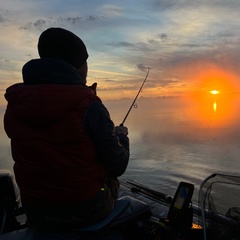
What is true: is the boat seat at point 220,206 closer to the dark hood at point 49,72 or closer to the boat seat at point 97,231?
the boat seat at point 97,231

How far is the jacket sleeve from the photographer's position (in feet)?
7.62

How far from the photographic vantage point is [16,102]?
237cm

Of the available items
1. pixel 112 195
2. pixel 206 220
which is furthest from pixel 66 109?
pixel 206 220

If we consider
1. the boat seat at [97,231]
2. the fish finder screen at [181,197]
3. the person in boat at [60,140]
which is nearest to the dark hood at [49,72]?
the person in boat at [60,140]

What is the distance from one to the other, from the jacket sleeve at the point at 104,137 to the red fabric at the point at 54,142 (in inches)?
1.9

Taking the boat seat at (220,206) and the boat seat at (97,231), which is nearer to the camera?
the boat seat at (97,231)

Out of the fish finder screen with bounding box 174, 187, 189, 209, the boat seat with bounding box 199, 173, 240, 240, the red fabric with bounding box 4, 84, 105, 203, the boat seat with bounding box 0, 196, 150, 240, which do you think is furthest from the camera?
the fish finder screen with bounding box 174, 187, 189, 209

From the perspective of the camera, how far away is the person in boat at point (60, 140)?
229 cm

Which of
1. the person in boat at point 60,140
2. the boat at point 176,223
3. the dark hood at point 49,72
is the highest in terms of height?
the dark hood at point 49,72

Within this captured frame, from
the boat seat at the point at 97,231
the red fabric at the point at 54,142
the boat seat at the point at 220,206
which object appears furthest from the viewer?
the boat seat at the point at 220,206

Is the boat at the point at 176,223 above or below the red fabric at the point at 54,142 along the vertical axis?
below

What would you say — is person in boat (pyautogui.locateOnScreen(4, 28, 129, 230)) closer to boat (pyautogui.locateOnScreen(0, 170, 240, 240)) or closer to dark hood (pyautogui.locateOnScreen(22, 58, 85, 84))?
dark hood (pyautogui.locateOnScreen(22, 58, 85, 84))

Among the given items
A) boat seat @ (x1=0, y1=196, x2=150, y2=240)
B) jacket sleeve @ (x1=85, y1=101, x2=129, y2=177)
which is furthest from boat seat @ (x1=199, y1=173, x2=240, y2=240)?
jacket sleeve @ (x1=85, y1=101, x2=129, y2=177)

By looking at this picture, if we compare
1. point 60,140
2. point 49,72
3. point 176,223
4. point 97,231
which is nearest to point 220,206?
point 176,223
